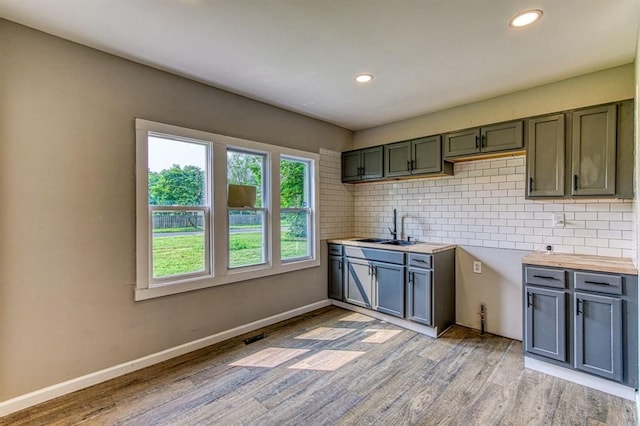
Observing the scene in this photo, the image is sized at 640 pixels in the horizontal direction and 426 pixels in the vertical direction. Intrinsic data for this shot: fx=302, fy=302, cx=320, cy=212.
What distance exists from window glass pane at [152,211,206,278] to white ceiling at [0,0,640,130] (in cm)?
135

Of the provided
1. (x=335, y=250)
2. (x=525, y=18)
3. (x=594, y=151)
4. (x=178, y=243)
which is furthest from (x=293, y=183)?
(x=594, y=151)

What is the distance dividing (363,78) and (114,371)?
11.0 feet

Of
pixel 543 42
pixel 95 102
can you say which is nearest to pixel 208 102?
pixel 95 102

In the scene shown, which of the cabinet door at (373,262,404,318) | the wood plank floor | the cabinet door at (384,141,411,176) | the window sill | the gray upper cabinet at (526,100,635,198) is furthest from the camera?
the cabinet door at (384,141,411,176)

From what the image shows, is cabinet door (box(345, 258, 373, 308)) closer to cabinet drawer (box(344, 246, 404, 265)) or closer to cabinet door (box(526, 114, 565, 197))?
cabinet drawer (box(344, 246, 404, 265))

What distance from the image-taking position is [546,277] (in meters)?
2.54

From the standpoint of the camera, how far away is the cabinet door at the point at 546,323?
8.07 ft

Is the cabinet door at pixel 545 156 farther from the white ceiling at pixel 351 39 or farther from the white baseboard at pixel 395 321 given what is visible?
the white baseboard at pixel 395 321

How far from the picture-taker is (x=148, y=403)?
7.11 feet

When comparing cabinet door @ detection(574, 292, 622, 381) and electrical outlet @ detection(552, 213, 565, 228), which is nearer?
cabinet door @ detection(574, 292, 622, 381)

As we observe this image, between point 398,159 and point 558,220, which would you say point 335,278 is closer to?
point 398,159

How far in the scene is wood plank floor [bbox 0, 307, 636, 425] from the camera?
2.02 metres

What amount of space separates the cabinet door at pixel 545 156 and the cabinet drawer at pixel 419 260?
1136 mm

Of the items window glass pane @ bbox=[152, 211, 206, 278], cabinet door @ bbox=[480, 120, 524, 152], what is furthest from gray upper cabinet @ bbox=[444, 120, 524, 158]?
window glass pane @ bbox=[152, 211, 206, 278]
